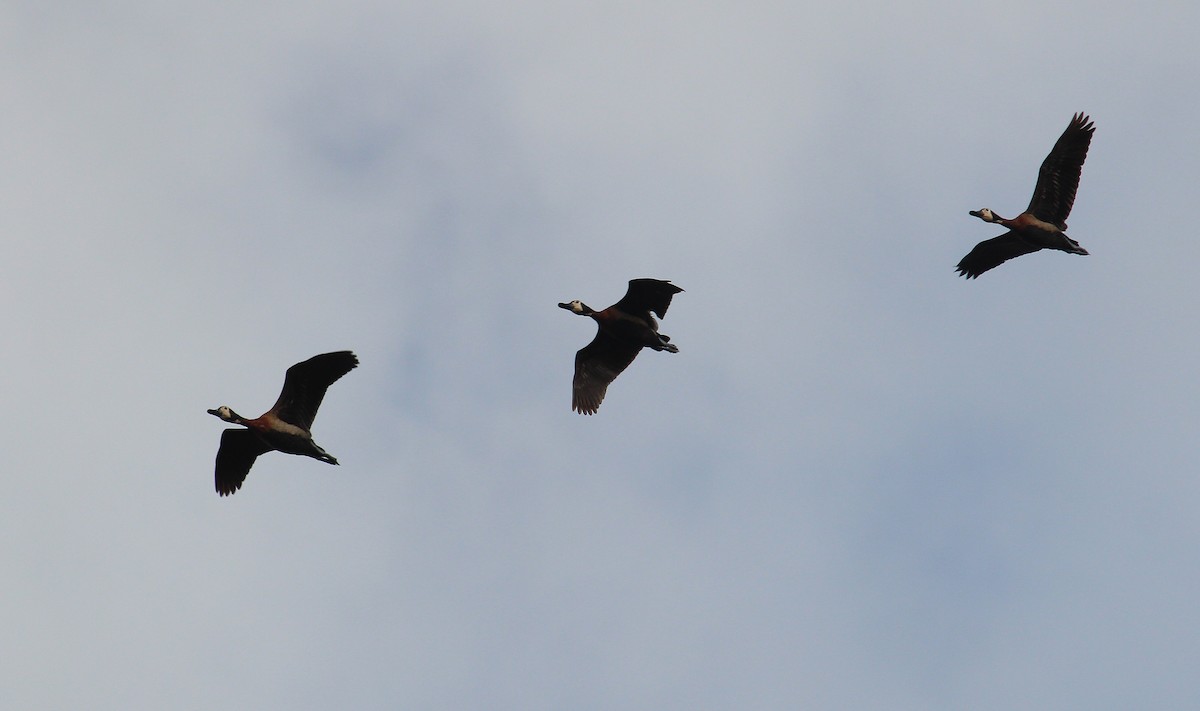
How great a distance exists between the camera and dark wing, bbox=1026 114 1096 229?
2880 cm

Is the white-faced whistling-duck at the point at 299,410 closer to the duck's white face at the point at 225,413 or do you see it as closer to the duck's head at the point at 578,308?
the duck's white face at the point at 225,413

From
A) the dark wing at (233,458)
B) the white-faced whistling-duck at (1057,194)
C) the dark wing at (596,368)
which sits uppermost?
the white-faced whistling-duck at (1057,194)

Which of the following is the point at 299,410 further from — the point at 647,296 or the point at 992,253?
the point at 992,253

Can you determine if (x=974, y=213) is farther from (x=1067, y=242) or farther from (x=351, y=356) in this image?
(x=351, y=356)

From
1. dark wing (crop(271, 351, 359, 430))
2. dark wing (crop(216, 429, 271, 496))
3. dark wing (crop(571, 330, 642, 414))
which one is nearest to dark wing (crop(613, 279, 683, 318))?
dark wing (crop(571, 330, 642, 414))

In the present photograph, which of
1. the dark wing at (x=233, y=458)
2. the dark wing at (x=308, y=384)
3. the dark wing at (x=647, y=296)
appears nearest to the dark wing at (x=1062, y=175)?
the dark wing at (x=647, y=296)

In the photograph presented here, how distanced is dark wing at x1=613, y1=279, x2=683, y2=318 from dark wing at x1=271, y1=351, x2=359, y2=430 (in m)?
5.72

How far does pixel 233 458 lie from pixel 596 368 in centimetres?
773

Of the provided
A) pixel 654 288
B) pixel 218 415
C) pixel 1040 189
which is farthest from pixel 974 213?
pixel 218 415

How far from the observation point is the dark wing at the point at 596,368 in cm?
2933

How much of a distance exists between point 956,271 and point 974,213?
197 centimetres

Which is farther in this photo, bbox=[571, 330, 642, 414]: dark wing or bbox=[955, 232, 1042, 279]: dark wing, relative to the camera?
bbox=[955, 232, 1042, 279]: dark wing

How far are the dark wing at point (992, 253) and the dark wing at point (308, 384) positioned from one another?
47.9 ft

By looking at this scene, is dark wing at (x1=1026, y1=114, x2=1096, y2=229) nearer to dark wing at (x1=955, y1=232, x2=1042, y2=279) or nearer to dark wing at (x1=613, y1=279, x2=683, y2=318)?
dark wing at (x1=955, y1=232, x2=1042, y2=279)
